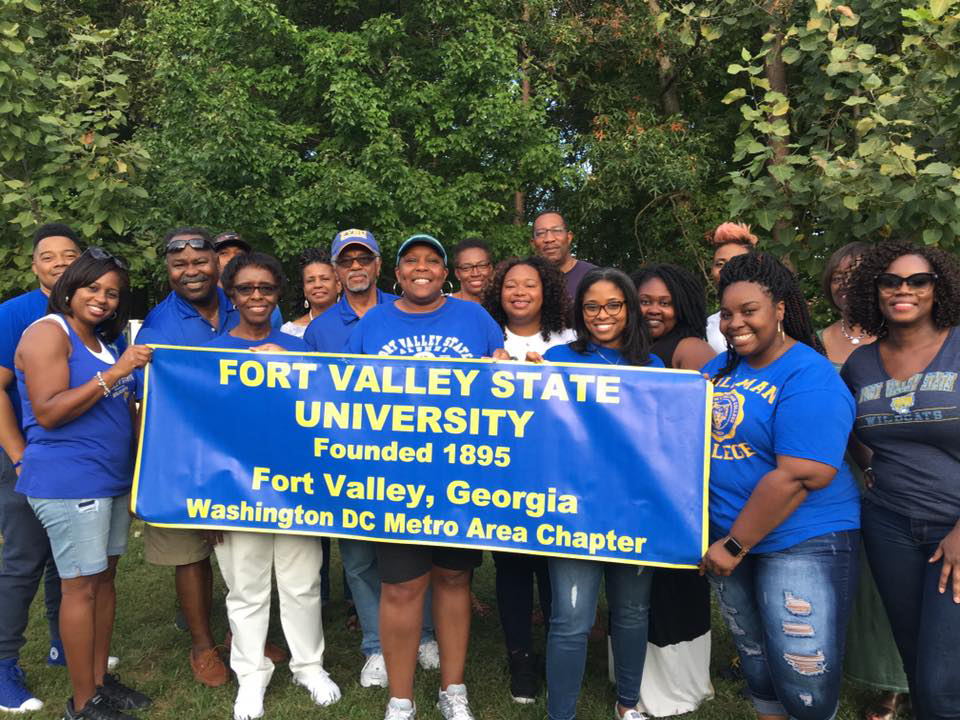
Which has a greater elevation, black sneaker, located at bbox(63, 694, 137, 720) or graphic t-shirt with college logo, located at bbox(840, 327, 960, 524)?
graphic t-shirt with college logo, located at bbox(840, 327, 960, 524)

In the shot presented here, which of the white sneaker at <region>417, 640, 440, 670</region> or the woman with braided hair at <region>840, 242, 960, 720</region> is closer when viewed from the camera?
the woman with braided hair at <region>840, 242, 960, 720</region>

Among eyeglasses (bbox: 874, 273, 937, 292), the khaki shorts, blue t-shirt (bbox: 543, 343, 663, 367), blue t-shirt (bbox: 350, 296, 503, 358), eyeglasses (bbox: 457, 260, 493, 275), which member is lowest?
the khaki shorts

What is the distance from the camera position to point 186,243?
14.6 feet

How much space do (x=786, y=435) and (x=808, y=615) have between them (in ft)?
2.33

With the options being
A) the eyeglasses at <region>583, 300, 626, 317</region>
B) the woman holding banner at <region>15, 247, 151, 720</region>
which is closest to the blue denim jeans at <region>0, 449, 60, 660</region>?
the woman holding banner at <region>15, 247, 151, 720</region>

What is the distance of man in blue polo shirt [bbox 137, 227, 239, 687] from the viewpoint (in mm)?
4254

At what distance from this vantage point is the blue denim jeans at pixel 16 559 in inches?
163

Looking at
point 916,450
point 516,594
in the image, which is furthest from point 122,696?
point 916,450

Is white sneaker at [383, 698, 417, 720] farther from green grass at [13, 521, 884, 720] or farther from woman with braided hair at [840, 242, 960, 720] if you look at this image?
woman with braided hair at [840, 242, 960, 720]

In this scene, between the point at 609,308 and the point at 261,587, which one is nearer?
the point at 609,308

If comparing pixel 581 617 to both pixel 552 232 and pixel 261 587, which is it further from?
pixel 552 232

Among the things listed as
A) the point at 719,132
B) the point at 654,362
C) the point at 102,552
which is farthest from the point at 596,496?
the point at 719,132

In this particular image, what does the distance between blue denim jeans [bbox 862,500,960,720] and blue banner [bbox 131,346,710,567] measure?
2.37 feet

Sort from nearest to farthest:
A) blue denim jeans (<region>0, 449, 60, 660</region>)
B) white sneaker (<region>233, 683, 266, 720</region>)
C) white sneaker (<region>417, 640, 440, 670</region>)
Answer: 1. white sneaker (<region>233, 683, 266, 720</region>)
2. blue denim jeans (<region>0, 449, 60, 660</region>)
3. white sneaker (<region>417, 640, 440, 670</region>)
